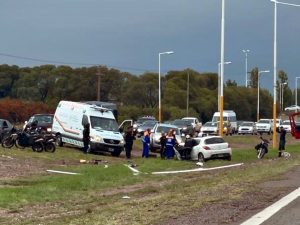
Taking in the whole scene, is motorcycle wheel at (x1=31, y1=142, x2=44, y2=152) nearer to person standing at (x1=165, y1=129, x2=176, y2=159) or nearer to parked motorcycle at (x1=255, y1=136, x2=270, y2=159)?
person standing at (x1=165, y1=129, x2=176, y2=159)

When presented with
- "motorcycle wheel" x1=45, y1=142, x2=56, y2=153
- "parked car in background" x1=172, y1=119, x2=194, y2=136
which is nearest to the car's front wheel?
"motorcycle wheel" x1=45, y1=142, x2=56, y2=153

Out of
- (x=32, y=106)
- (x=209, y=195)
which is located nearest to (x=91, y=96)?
(x=32, y=106)

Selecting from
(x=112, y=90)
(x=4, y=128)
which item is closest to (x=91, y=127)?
(x=4, y=128)

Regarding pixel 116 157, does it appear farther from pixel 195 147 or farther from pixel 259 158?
pixel 259 158

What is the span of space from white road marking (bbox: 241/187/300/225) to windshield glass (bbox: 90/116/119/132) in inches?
912

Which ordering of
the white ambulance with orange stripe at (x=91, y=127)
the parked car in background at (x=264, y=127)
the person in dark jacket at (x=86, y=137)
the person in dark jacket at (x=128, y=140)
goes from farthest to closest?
the parked car in background at (x=264, y=127) → the white ambulance with orange stripe at (x=91, y=127) → the person in dark jacket at (x=86, y=137) → the person in dark jacket at (x=128, y=140)

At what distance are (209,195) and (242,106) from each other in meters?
107

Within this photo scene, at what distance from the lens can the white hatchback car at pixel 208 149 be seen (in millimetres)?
34844

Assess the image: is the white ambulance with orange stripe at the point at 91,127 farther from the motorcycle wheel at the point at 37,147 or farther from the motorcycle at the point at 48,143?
the motorcycle wheel at the point at 37,147

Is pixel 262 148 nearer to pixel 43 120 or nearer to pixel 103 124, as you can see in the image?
pixel 103 124

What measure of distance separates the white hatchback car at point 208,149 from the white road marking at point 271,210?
64.0ft

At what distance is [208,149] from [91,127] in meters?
6.90

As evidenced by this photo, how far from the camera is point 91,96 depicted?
108 metres

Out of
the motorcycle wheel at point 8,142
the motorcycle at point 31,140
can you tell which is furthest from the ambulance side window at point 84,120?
the motorcycle wheel at point 8,142
